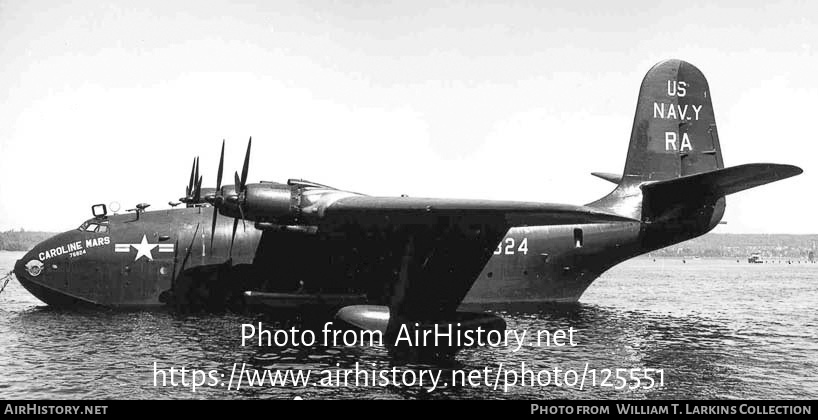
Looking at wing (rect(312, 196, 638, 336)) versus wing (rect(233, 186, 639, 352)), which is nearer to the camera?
wing (rect(312, 196, 638, 336))

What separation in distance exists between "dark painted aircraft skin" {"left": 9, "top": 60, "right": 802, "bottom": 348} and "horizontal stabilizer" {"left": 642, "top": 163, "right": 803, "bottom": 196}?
6 centimetres

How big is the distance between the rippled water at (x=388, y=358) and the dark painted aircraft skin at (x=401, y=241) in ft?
3.47

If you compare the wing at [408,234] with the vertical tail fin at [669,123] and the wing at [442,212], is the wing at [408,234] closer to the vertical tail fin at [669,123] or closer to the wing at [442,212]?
the wing at [442,212]

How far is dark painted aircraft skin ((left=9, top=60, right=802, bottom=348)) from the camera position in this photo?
15117mm

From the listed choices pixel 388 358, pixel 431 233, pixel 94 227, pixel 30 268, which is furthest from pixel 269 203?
pixel 30 268

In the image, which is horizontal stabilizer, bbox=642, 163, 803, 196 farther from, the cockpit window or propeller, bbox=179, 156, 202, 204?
the cockpit window

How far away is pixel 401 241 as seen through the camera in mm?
17938

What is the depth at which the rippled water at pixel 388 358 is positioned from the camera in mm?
10273

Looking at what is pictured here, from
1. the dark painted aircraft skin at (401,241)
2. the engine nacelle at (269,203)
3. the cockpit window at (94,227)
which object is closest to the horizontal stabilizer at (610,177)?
the dark painted aircraft skin at (401,241)

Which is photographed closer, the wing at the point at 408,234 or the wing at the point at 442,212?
the wing at the point at 442,212

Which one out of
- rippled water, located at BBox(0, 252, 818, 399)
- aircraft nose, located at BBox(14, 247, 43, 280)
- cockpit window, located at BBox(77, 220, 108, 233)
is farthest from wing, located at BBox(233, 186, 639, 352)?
aircraft nose, located at BBox(14, 247, 43, 280)

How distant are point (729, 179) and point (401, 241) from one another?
895 centimetres

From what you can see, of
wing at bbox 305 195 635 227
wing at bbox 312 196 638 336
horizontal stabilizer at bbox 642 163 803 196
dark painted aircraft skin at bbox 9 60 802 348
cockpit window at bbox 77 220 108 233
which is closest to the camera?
horizontal stabilizer at bbox 642 163 803 196
